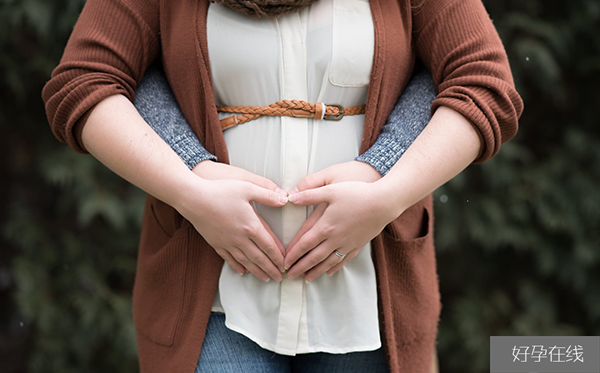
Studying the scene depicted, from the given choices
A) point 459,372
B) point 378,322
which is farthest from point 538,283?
point 378,322

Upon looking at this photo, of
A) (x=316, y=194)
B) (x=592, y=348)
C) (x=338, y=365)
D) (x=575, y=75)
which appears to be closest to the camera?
(x=316, y=194)

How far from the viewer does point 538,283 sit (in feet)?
7.10

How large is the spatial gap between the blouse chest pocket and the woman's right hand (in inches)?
9.0

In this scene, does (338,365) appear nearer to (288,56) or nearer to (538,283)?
(288,56)

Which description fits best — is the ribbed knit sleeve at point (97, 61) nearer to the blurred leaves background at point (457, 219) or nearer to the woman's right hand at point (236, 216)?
the woman's right hand at point (236, 216)

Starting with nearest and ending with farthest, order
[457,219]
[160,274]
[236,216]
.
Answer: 1. [236,216]
2. [160,274]
3. [457,219]

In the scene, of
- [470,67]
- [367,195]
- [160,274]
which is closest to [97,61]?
[160,274]

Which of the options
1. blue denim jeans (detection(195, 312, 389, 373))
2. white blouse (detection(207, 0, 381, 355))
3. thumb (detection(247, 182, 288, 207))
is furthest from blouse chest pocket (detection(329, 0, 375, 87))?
blue denim jeans (detection(195, 312, 389, 373))

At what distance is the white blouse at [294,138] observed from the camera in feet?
2.73

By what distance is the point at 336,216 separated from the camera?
77 centimetres

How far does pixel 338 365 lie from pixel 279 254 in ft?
0.84

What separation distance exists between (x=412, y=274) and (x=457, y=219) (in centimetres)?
124

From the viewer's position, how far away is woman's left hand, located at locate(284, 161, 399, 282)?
2.54ft

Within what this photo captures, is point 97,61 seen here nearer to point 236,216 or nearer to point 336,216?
point 236,216
